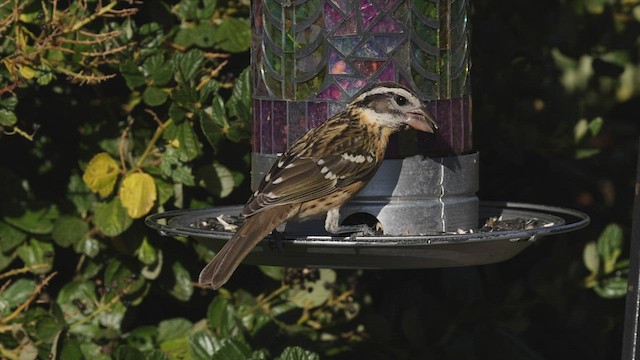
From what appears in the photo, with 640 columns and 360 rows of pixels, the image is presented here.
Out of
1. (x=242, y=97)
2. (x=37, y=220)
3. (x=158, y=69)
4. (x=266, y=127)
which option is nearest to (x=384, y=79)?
(x=266, y=127)

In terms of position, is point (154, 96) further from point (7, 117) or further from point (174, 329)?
point (174, 329)

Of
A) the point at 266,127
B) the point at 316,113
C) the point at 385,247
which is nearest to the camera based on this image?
the point at 385,247

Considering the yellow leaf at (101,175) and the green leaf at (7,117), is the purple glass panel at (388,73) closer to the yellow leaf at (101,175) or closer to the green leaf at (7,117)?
the yellow leaf at (101,175)

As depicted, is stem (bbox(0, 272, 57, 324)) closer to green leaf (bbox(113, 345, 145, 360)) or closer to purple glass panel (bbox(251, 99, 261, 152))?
green leaf (bbox(113, 345, 145, 360))

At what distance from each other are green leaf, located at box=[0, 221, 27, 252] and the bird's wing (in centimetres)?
122

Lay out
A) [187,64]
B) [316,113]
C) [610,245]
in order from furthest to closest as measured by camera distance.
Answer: [610,245], [187,64], [316,113]

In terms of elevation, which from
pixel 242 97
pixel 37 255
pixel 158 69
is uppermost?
pixel 158 69

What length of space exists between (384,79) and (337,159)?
Answer: 0.32 metres

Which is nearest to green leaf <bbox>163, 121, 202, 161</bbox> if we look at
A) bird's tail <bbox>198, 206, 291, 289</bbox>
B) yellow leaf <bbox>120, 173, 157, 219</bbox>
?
yellow leaf <bbox>120, 173, 157, 219</bbox>

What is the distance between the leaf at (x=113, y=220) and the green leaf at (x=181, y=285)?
0.43 meters

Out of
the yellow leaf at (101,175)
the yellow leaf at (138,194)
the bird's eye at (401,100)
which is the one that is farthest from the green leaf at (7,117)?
the bird's eye at (401,100)

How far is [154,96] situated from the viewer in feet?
16.3

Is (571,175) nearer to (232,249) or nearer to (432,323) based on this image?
(432,323)

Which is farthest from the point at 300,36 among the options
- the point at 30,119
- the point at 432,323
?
the point at 432,323
